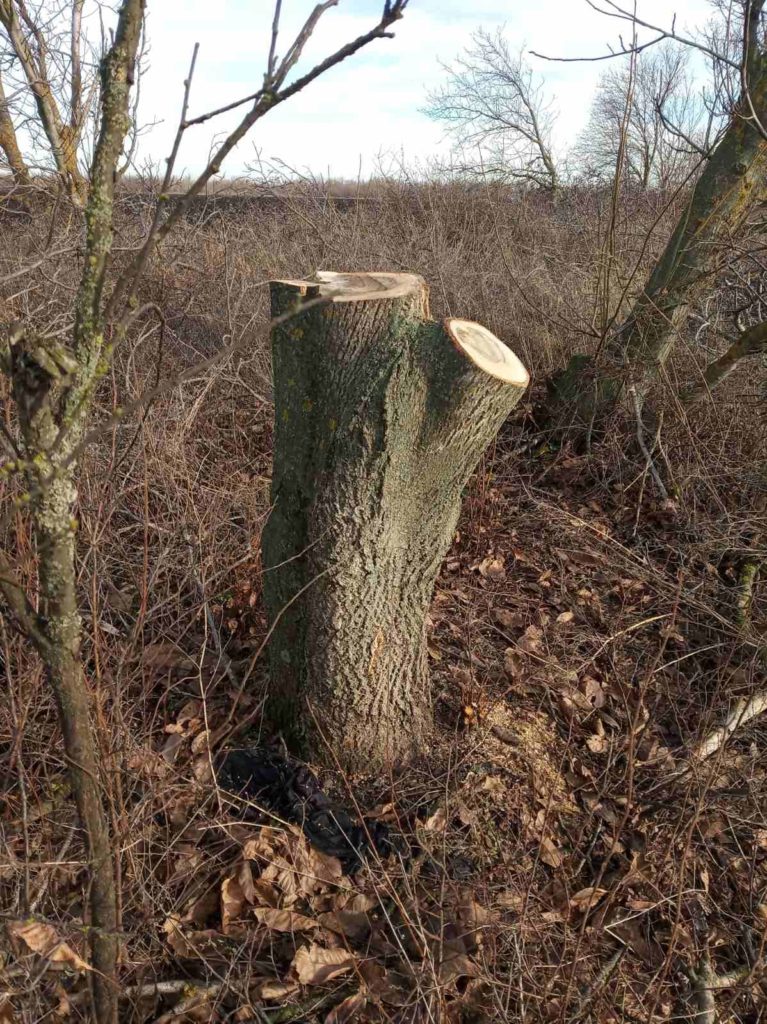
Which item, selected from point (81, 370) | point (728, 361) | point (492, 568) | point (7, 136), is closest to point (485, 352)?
point (81, 370)

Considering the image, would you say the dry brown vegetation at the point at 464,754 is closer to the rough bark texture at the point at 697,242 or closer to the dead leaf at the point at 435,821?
the dead leaf at the point at 435,821

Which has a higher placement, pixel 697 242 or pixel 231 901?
pixel 697 242

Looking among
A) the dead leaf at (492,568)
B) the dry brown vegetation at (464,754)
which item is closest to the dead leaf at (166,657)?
the dry brown vegetation at (464,754)

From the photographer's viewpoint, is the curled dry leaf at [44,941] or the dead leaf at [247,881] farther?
the dead leaf at [247,881]

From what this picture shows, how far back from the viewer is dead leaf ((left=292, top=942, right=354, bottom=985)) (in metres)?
1.80

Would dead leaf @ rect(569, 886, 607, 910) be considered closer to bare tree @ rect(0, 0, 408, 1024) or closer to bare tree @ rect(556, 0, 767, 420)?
bare tree @ rect(0, 0, 408, 1024)

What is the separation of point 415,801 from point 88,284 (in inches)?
75.5

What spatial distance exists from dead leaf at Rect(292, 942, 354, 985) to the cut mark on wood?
1.59 metres

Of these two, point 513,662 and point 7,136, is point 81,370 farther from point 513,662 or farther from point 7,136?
point 7,136

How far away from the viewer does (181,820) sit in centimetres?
209

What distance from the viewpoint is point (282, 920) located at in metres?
1.90

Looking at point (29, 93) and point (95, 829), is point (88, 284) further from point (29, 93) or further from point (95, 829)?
point (29, 93)

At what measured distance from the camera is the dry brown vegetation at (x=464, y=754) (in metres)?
1.75

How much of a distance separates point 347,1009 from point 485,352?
1.75m
